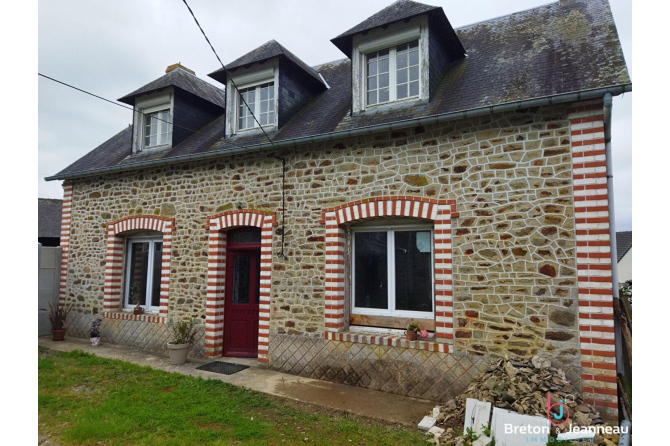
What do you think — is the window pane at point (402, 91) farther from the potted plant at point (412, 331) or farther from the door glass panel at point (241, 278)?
the door glass panel at point (241, 278)

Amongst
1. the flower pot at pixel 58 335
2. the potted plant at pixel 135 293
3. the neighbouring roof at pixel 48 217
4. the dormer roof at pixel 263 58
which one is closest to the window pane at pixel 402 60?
the dormer roof at pixel 263 58

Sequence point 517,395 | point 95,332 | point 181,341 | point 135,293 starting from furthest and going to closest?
1. point 135,293
2. point 95,332
3. point 181,341
4. point 517,395

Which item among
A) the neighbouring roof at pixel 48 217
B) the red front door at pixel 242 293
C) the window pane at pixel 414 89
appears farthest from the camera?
the neighbouring roof at pixel 48 217

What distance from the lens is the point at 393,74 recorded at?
6141 mm

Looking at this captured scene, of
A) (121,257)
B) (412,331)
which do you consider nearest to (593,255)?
(412,331)

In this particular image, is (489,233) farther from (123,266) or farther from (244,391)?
(123,266)

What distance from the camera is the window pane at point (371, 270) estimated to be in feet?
18.9

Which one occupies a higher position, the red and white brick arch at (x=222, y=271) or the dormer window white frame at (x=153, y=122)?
the dormer window white frame at (x=153, y=122)

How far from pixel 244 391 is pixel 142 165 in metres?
4.85

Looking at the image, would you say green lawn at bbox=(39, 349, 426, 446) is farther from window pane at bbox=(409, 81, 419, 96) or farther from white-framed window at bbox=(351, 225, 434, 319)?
window pane at bbox=(409, 81, 419, 96)

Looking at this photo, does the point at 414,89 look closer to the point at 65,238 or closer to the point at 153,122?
the point at 153,122

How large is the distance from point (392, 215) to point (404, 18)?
2944 mm

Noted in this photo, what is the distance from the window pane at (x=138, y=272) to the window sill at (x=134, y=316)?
13.6 inches

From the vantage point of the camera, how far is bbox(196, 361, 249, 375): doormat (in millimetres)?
6113
